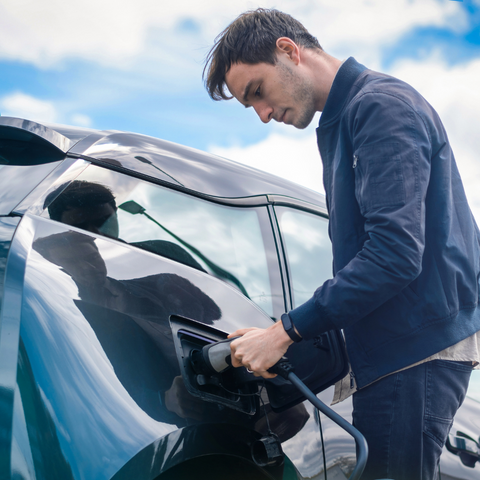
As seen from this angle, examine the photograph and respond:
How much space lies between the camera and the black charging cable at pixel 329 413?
3.60 feet

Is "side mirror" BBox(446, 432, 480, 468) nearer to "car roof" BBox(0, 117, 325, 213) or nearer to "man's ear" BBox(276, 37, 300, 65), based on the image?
"car roof" BBox(0, 117, 325, 213)

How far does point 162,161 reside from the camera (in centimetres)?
157

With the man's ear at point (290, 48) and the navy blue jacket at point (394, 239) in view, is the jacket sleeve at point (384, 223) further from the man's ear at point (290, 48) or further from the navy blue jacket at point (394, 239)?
the man's ear at point (290, 48)

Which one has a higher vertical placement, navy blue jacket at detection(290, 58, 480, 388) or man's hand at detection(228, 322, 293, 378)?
navy blue jacket at detection(290, 58, 480, 388)

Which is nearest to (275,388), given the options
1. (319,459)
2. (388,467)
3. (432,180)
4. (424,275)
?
(319,459)

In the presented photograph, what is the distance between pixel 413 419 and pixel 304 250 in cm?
73

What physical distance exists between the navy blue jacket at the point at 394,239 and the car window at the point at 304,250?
1.07 ft

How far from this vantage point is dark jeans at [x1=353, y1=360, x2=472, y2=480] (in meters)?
1.30

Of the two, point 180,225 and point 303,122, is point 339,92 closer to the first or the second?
point 303,122

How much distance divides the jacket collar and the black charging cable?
74cm

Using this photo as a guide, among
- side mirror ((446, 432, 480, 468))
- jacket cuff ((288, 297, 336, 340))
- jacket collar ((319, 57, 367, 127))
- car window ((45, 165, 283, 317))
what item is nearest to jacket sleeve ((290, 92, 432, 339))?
jacket cuff ((288, 297, 336, 340))

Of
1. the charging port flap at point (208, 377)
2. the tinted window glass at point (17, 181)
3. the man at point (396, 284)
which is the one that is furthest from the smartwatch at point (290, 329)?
the tinted window glass at point (17, 181)

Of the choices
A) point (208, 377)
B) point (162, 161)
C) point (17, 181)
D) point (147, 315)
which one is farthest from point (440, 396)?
point (17, 181)

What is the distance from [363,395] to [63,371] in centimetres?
82
